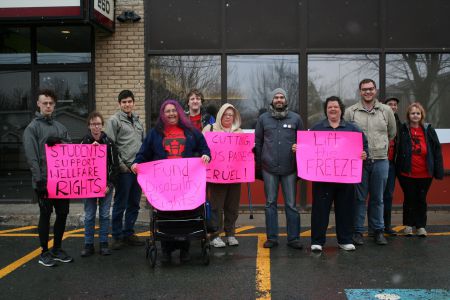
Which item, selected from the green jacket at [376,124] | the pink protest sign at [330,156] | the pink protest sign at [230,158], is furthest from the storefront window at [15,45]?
the green jacket at [376,124]

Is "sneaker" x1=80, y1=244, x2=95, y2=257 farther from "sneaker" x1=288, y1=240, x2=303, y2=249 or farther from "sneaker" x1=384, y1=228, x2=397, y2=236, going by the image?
"sneaker" x1=384, y1=228, x2=397, y2=236

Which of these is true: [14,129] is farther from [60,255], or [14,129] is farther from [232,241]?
[232,241]

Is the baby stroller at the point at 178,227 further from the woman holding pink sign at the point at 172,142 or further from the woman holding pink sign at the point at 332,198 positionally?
the woman holding pink sign at the point at 332,198

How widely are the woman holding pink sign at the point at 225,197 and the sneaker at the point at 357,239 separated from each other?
146 cm

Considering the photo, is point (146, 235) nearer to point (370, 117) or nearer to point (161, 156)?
point (161, 156)

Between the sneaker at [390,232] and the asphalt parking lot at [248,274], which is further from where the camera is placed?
the sneaker at [390,232]

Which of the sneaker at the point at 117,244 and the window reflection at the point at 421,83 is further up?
the window reflection at the point at 421,83

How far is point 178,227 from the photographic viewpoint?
516 cm

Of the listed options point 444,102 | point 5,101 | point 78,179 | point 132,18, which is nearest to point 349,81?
point 444,102

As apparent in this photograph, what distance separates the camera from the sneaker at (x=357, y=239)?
19.8 ft

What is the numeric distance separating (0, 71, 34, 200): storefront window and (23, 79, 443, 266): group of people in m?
3.63

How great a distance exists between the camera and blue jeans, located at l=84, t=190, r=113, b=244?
5695 mm

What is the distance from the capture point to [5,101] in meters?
8.88

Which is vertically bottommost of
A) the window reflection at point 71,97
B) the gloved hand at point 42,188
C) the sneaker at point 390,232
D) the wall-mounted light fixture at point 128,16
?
the sneaker at point 390,232
